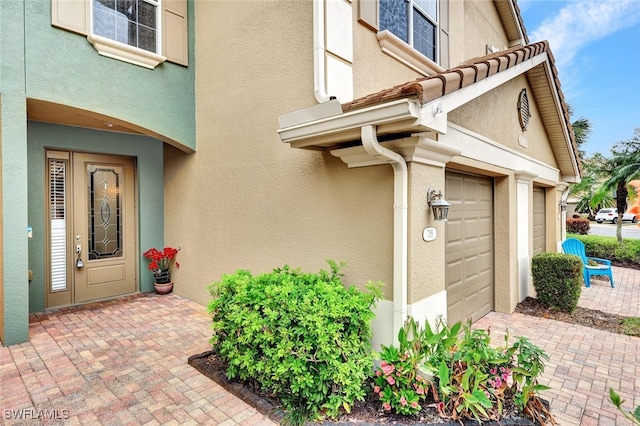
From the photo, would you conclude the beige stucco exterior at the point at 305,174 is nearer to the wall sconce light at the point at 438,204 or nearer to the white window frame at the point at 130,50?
the wall sconce light at the point at 438,204

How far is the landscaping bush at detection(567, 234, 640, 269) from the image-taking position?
11773 mm

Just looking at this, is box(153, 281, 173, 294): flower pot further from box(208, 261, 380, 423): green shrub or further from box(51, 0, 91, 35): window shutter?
box(51, 0, 91, 35): window shutter

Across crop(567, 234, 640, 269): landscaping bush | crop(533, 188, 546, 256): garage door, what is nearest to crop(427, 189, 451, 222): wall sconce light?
crop(533, 188, 546, 256): garage door

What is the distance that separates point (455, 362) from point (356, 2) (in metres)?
4.78

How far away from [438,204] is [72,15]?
21.0 ft

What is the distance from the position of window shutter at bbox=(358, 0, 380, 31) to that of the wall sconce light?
2730 mm

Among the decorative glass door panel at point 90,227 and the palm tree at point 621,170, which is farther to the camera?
the palm tree at point 621,170

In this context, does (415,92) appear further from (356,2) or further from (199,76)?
(199,76)

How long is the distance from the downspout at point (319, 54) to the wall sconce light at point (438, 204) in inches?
70.1

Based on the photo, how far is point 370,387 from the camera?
348cm

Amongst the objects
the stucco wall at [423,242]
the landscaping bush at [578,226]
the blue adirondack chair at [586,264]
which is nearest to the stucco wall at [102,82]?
the stucco wall at [423,242]

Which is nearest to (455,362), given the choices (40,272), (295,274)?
(295,274)

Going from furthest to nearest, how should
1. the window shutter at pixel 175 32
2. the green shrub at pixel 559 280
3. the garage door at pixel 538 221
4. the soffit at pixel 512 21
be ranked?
the soffit at pixel 512 21 → the garage door at pixel 538 221 → the window shutter at pixel 175 32 → the green shrub at pixel 559 280

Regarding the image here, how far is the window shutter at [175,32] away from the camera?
6379mm
